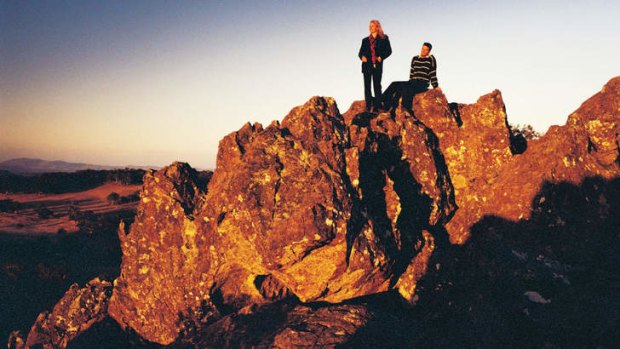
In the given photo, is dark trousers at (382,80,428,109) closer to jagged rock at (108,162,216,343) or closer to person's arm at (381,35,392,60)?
person's arm at (381,35,392,60)

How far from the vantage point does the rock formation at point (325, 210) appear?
311 inches

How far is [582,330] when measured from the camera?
7180 mm

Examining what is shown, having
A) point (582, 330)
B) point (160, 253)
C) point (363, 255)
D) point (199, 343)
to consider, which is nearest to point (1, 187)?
point (160, 253)

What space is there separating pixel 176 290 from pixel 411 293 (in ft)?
20.2

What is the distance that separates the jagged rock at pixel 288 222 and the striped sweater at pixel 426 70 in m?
2.92

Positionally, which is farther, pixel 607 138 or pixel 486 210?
pixel 607 138

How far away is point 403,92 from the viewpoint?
12602 millimetres

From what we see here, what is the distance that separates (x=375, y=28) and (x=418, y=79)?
2.45m

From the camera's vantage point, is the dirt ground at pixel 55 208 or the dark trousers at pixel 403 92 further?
the dirt ground at pixel 55 208

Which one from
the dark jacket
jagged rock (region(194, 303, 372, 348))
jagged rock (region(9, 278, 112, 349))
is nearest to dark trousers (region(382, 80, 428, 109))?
the dark jacket

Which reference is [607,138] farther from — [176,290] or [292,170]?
[176,290]

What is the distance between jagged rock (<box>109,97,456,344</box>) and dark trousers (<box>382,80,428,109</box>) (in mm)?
1725

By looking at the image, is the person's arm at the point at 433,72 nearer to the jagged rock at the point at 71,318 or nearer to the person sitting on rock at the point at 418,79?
the person sitting on rock at the point at 418,79

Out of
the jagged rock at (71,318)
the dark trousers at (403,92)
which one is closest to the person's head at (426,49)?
the dark trousers at (403,92)
